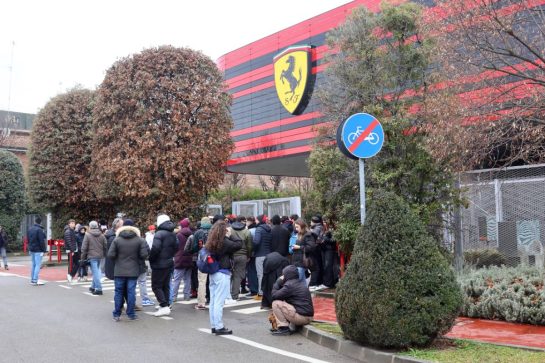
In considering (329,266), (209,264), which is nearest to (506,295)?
(329,266)

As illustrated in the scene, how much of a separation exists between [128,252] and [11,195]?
23.8 m

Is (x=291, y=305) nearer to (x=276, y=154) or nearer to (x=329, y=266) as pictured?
(x=329, y=266)

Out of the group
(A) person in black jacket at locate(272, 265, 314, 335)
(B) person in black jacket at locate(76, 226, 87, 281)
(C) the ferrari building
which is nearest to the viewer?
(A) person in black jacket at locate(272, 265, 314, 335)

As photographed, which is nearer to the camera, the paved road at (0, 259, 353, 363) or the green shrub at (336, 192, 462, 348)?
the green shrub at (336, 192, 462, 348)

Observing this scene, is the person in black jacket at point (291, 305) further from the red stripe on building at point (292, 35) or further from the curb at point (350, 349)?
the red stripe on building at point (292, 35)

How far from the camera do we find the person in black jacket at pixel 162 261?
32.5 ft

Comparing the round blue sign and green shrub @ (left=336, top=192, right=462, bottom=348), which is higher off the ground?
the round blue sign

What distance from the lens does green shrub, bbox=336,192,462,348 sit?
257 inches

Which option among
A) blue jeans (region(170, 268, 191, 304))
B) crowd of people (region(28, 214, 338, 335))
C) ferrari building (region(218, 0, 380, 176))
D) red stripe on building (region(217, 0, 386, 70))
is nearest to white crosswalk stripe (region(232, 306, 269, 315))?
crowd of people (region(28, 214, 338, 335))

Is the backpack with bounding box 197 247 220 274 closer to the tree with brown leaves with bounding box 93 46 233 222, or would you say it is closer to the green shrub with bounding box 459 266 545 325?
the green shrub with bounding box 459 266 545 325

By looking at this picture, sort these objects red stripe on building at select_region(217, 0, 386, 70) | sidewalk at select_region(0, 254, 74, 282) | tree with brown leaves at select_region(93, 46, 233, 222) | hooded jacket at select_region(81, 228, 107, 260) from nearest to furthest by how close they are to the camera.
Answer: hooded jacket at select_region(81, 228, 107, 260) → tree with brown leaves at select_region(93, 46, 233, 222) → sidewalk at select_region(0, 254, 74, 282) → red stripe on building at select_region(217, 0, 386, 70)

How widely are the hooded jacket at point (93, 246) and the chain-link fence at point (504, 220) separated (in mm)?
8051

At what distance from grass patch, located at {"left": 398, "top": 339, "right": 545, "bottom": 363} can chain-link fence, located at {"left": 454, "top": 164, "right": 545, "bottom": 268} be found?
4.52 metres

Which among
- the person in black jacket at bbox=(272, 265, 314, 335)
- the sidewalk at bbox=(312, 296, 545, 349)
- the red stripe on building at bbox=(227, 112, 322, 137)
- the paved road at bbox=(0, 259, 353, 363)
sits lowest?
the paved road at bbox=(0, 259, 353, 363)
